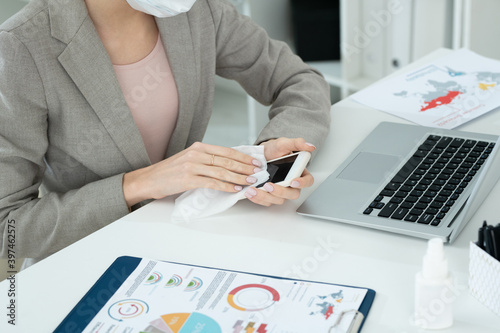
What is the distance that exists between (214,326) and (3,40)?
0.60 metres

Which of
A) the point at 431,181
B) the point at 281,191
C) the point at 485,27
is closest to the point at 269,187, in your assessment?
the point at 281,191

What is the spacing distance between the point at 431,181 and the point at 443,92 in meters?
0.38

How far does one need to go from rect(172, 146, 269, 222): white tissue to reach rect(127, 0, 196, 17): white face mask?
29cm

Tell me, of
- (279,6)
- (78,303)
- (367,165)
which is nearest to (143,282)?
Answer: (78,303)

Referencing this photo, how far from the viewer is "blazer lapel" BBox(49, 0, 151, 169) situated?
3.51ft

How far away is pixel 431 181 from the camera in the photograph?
969mm

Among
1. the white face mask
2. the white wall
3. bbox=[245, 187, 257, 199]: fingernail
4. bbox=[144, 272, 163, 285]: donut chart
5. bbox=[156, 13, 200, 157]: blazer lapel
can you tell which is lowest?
the white wall

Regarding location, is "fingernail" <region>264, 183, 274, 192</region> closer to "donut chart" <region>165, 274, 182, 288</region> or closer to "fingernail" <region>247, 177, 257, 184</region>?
"fingernail" <region>247, 177, 257, 184</region>

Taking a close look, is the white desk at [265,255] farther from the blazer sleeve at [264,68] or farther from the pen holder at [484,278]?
the blazer sleeve at [264,68]

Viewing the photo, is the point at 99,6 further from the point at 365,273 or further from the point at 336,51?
the point at 336,51

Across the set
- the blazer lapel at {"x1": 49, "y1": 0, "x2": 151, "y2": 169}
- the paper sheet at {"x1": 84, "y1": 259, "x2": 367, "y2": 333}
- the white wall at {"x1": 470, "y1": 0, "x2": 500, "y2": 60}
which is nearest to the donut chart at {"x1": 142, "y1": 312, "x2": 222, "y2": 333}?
the paper sheet at {"x1": 84, "y1": 259, "x2": 367, "y2": 333}

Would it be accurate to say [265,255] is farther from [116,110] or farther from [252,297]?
[116,110]

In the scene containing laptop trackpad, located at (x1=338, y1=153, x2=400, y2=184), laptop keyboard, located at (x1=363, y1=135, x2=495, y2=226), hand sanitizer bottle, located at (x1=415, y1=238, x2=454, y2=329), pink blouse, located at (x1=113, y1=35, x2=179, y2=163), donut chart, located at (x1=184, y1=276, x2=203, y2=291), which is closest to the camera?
hand sanitizer bottle, located at (x1=415, y1=238, x2=454, y2=329)

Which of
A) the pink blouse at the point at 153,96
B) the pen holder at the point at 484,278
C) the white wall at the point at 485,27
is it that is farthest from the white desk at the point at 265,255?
the white wall at the point at 485,27
